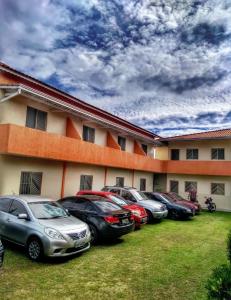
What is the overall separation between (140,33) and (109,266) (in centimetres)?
1285

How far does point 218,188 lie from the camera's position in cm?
2472

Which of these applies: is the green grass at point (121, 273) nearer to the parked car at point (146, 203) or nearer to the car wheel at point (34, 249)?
the car wheel at point (34, 249)

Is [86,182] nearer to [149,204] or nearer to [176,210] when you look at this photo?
[149,204]

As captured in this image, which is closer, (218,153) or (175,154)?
(218,153)

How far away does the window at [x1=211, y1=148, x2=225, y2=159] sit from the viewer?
82.1 ft

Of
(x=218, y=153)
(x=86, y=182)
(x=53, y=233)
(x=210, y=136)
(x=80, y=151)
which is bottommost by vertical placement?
(x=53, y=233)

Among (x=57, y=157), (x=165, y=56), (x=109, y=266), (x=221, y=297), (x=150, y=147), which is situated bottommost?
(x=109, y=266)

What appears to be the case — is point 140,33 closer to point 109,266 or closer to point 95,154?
point 95,154

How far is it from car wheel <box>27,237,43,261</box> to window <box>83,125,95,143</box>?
1163 centimetres

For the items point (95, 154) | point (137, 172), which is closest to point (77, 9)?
point (95, 154)

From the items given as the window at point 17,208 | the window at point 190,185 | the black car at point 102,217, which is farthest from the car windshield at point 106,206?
the window at point 190,185

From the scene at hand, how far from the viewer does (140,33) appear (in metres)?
15.7

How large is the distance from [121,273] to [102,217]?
9.16 ft

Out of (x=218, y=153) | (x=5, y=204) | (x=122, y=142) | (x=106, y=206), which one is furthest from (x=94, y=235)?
(x=218, y=153)
